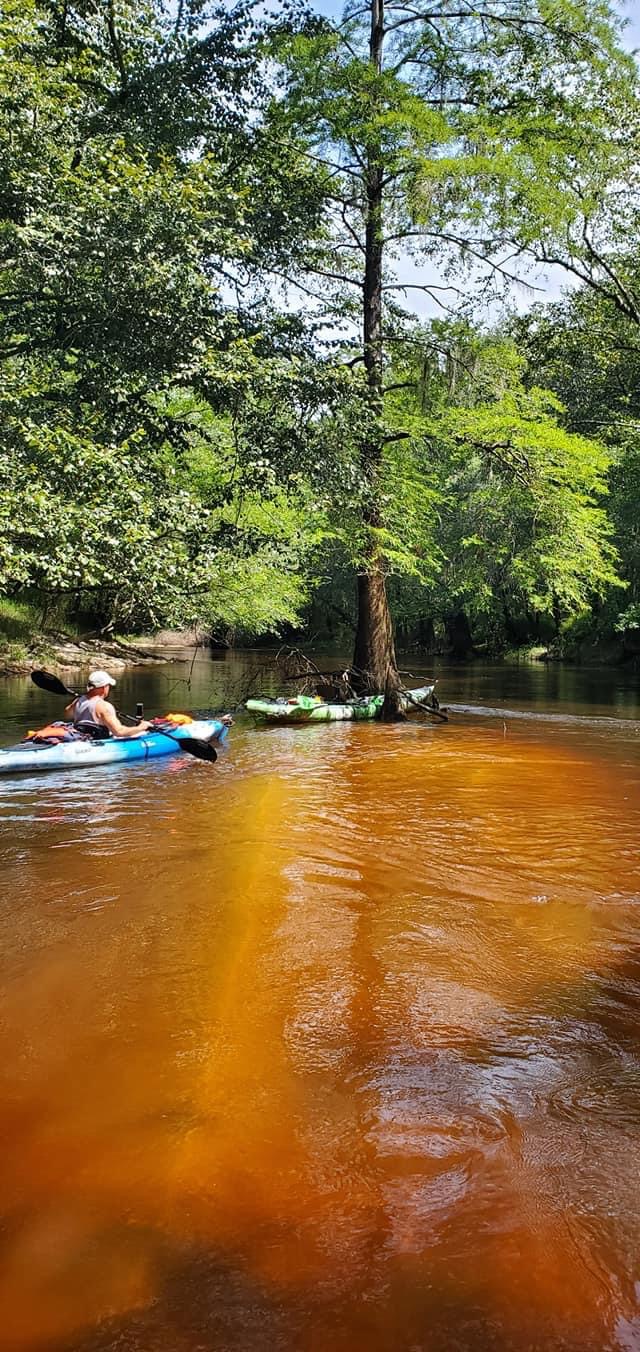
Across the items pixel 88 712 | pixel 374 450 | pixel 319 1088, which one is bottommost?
pixel 319 1088

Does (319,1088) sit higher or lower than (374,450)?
lower

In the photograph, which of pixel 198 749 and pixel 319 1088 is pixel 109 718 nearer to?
pixel 198 749

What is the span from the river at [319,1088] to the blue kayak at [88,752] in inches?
84.2

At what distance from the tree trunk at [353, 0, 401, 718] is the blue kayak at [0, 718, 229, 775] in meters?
4.69

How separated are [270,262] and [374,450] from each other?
3.47 m

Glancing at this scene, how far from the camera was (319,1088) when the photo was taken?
10.5 ft

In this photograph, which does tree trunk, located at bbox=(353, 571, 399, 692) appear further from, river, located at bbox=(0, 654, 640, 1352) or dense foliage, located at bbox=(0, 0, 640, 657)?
river, located at bbox=(0, 654, 640, 1352)

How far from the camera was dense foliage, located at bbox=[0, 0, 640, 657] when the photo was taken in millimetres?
9703

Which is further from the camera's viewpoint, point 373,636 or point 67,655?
point 67,655

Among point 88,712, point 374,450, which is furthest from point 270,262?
point 88,712

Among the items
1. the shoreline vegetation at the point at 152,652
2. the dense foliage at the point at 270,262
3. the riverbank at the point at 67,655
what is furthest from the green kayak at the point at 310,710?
the shoreline vegetation at the point at 152,652

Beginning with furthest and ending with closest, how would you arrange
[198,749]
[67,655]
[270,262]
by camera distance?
[67,655], [270,262], [198,749]

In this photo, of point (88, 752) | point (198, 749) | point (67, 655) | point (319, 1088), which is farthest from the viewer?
point (67, 655)

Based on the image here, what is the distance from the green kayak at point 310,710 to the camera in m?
13.8
